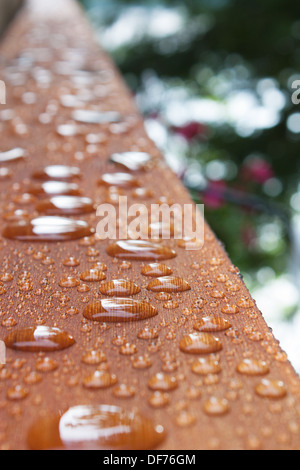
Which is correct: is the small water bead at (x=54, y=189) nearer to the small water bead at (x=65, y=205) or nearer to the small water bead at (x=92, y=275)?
the small water bead at (x=65, y=205)

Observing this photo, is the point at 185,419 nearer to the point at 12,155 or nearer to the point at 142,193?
the point at 142,193

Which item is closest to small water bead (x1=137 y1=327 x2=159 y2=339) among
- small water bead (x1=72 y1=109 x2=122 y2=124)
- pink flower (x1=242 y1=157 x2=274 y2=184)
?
small water bead (x1=72 y1=109 x2=122 y2=124)

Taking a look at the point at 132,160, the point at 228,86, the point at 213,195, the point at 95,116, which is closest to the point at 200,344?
the point at 132,160

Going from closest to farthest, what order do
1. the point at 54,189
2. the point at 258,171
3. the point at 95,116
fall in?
the point at 54,189, the point at 95,116, the point at 258,171

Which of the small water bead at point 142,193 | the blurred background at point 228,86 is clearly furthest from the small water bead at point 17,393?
the blurred background at point 228,86

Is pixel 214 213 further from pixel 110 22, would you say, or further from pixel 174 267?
pixel 174 267

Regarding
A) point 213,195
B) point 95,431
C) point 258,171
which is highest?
point 258,171
